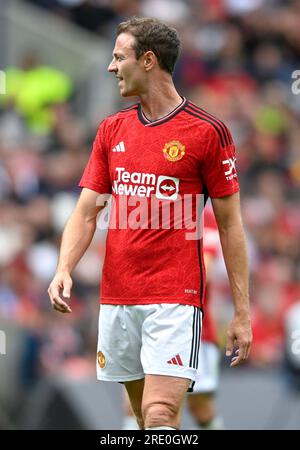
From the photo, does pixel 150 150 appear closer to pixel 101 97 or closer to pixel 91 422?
pixel 91 422

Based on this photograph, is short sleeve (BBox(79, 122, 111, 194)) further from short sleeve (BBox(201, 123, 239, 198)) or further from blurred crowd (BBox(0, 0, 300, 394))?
blurred crowd (BBox(0, 0, 300, 394))

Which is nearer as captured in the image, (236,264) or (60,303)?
(60,303)

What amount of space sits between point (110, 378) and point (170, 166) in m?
1.18

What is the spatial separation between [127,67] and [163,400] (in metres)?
1.72

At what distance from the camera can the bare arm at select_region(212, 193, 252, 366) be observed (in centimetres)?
630

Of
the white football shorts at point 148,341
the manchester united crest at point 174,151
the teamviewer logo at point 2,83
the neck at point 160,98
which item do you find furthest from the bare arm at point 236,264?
the teamviewer logo at point 2,83

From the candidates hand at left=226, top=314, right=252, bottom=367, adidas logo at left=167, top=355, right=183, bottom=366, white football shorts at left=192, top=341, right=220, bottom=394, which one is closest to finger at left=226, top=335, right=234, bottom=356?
hand at left=226, top=314, right=252, bottom=367

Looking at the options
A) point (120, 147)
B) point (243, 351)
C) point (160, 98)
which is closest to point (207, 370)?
point (243, 351)

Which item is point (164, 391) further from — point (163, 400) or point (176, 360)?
point (176, 360)

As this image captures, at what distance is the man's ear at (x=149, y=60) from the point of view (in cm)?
631

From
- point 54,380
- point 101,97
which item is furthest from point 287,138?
point 54,380

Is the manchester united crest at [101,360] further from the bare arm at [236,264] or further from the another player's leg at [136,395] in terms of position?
the bare arm at [236,264]

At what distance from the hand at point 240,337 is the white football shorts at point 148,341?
0.17 meters

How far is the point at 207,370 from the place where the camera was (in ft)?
27.2
